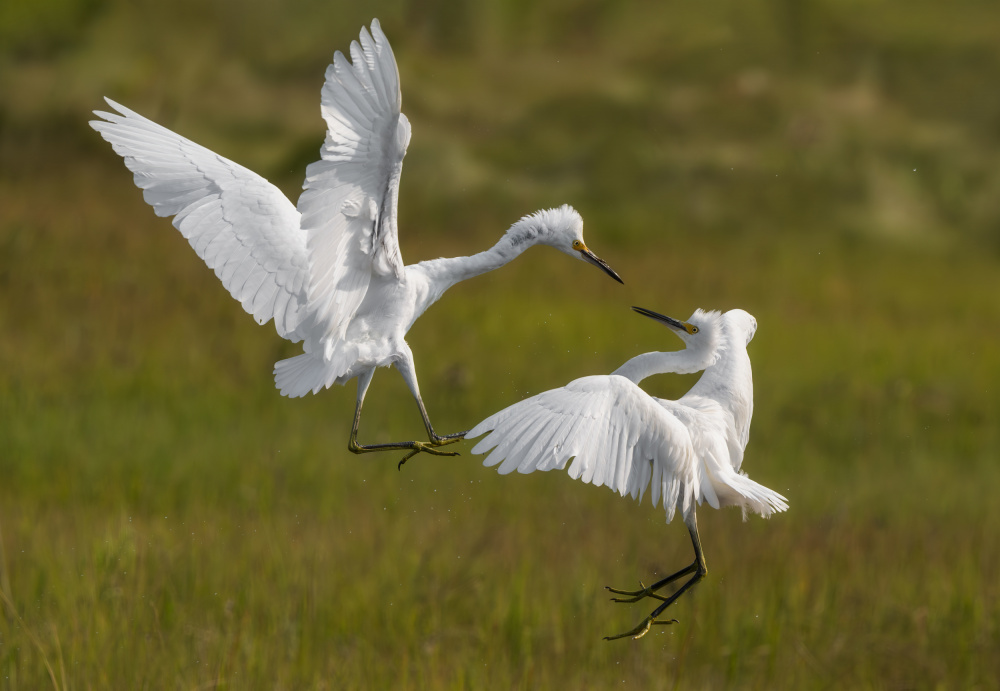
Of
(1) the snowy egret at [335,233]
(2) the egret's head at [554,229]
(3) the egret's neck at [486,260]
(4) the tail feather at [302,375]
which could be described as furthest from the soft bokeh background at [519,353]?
(2) the egret's head at [554,229]

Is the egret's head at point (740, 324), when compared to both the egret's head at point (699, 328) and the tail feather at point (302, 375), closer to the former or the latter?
the egret's head at point (699, 328)

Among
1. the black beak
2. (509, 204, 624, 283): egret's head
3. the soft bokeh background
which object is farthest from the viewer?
the soft bokeh background

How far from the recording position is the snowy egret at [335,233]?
2.50 metres

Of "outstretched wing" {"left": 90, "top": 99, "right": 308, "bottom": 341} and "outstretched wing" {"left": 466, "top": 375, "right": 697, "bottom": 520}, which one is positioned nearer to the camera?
"outstretched wing" {"left": 466, "top": 375, "right": 697, "bottom": 520}

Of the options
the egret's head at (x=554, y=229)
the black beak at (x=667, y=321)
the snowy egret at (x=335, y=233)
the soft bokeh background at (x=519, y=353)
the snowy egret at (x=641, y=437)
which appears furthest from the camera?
the soft bokeh background at (x=519, y=353)

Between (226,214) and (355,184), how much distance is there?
590 mm

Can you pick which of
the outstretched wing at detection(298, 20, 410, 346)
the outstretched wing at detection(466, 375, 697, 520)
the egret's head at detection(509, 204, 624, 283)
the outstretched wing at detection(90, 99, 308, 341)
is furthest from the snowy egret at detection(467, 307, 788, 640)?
the outstretched wing at detection(90, 99, 308, 341)

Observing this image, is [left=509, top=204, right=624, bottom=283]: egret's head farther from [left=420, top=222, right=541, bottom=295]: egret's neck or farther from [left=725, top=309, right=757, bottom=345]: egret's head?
[left=725, top=309, right=757, bottom=345]: egret's head

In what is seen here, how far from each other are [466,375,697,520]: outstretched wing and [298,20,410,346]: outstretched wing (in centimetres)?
55

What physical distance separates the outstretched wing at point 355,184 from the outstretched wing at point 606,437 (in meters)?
0.55

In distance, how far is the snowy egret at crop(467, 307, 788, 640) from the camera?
2367mm

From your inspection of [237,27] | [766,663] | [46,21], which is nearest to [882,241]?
[237,27]

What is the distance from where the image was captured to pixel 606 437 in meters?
2.45

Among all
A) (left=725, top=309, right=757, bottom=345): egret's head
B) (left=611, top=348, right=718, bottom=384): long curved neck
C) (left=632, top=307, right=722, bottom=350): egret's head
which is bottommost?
(left=611, top=348, right=718, bottom=384): long curved neck
